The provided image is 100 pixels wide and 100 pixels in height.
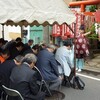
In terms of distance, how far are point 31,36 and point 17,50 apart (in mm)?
13002

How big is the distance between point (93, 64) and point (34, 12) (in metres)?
7.96

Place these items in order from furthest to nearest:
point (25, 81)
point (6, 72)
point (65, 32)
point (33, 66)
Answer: point (65, 32)
point (33, 66)
point (6, 72)
point (25, 81)

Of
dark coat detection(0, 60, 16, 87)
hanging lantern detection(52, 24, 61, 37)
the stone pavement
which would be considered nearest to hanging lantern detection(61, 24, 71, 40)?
hanging lantern detection(52, 24, 61, 37)

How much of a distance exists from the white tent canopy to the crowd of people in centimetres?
89

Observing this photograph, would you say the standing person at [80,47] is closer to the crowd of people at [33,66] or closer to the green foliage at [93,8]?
the crowd of people at [33,66]

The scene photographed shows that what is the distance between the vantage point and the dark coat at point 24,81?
21.2 feet

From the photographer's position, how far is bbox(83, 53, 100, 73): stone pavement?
14.4 m

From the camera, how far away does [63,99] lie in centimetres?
924

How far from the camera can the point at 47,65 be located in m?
8.92

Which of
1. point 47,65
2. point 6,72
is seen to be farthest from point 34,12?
point 6,72

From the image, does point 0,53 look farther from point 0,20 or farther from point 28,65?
point 28,65

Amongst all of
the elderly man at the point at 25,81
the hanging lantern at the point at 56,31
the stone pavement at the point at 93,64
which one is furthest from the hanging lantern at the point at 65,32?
the elderly man at the point at 25,81

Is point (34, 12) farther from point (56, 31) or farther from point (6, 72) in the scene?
point (56, 31)

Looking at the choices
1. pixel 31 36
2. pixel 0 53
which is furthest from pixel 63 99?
pixel 31 36
